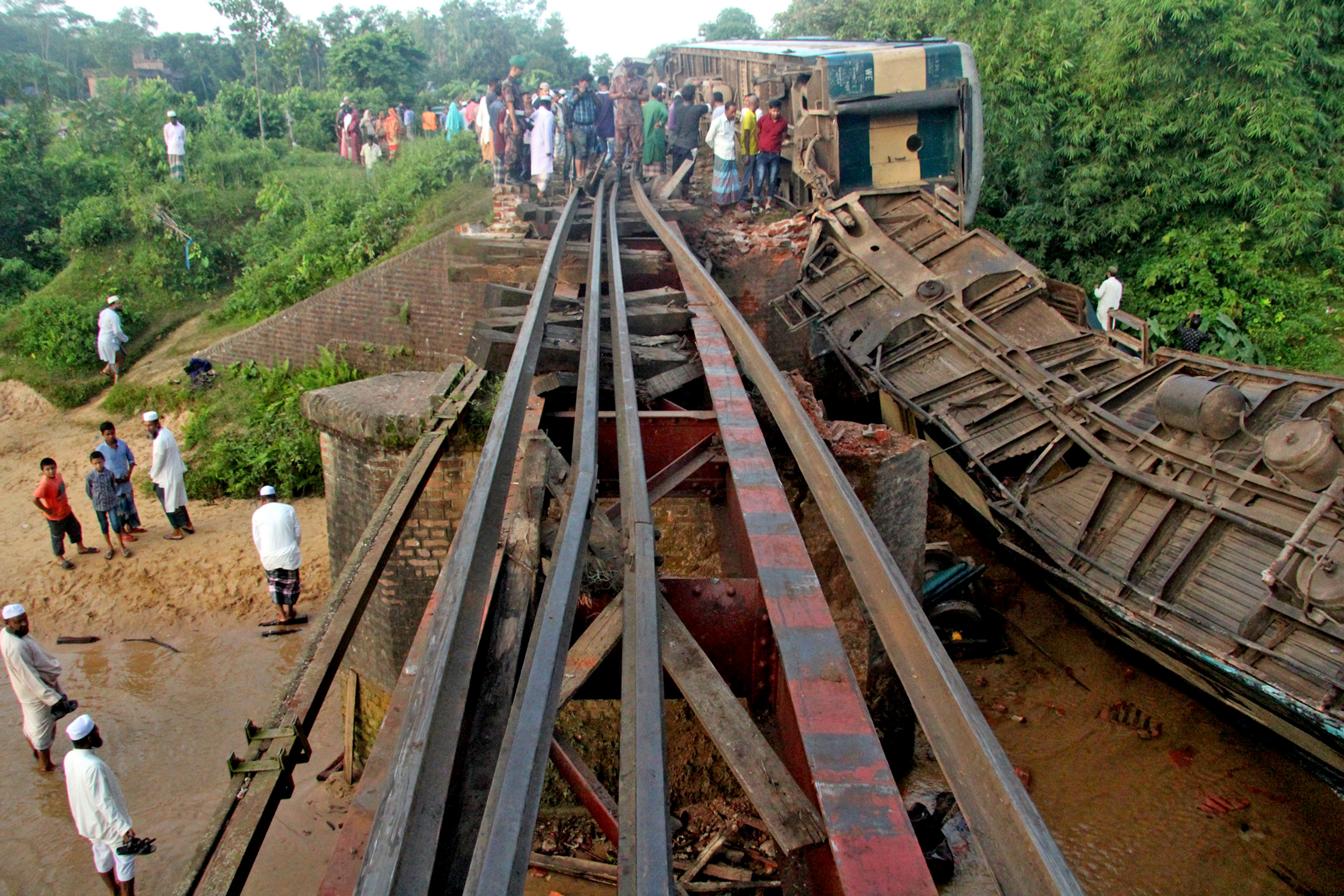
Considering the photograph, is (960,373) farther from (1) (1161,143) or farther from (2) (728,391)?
(1) (1161,143)

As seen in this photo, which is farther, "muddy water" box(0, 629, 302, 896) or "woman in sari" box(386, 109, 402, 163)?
"woman in sari" box(386, 109, 402, 163)

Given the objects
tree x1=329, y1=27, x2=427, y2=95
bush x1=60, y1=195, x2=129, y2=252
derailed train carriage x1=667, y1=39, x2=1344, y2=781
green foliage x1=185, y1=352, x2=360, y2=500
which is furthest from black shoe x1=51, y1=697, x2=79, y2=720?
tree x1=329, y1=27, x2=427, y2=95

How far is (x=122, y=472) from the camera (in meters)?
10.3

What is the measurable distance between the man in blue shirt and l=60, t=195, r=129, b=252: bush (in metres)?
9.14

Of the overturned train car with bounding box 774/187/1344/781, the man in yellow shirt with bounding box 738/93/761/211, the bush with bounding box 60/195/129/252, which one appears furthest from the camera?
the bush with bounding box 60/195/129/252

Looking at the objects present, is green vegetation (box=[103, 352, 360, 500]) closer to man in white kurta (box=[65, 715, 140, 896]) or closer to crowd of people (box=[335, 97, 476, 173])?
man in white kurta (box=[65, 715, 140, 896])

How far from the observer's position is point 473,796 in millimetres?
2154

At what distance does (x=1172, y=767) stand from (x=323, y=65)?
40351 millimetres

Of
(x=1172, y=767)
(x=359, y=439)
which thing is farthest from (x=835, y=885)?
(x=1172, y=767)

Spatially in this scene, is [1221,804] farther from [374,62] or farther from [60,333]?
[374,62]

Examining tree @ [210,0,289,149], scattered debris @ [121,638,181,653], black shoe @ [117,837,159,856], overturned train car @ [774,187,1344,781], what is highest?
tree @ [210,0,289,149]

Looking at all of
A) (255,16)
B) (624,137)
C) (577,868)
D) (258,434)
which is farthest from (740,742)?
(255,16)

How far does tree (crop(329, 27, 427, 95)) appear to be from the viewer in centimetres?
2738

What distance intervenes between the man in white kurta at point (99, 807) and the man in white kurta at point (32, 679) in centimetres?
133
